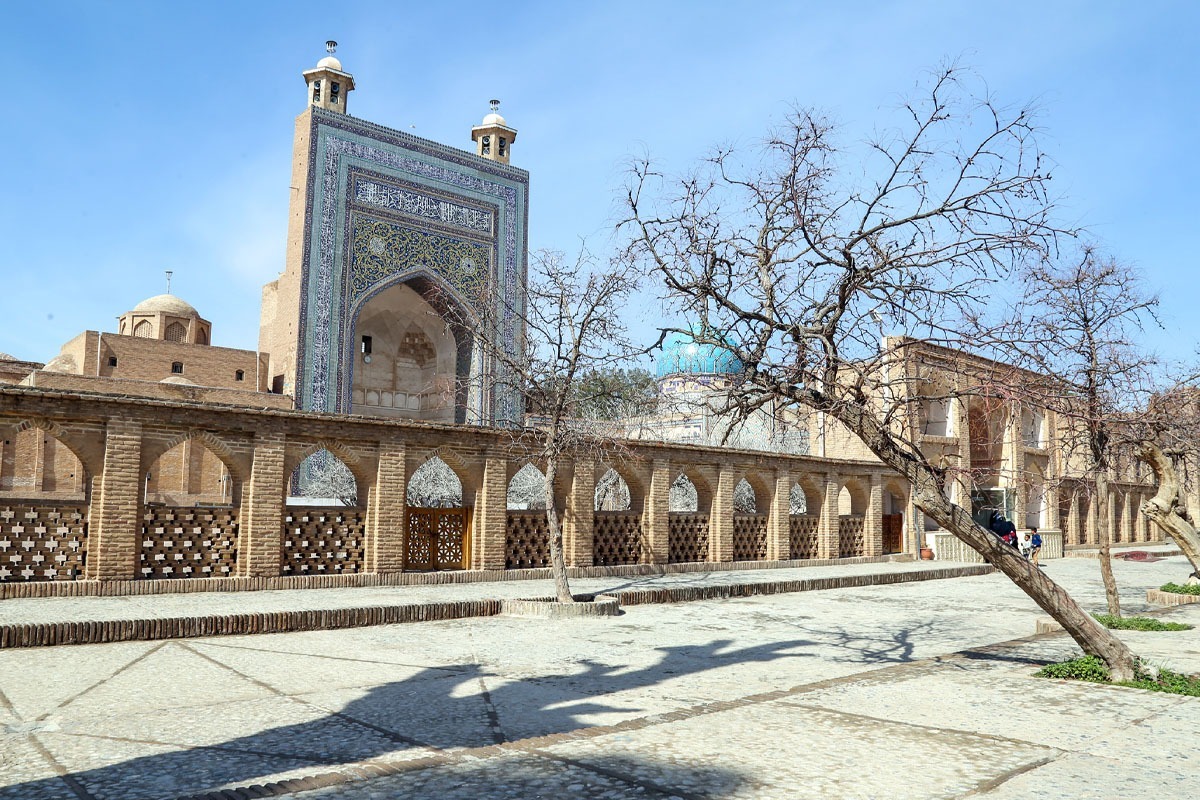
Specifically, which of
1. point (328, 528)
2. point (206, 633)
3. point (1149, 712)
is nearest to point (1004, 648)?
point (1149, 712)

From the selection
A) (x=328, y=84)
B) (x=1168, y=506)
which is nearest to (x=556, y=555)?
(x=1168, y=506)

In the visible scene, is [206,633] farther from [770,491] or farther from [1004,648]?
[770,491]

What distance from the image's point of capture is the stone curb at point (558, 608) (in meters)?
9.73

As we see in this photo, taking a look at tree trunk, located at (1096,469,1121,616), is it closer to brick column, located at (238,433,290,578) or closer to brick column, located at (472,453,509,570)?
brick column, located at (472,453,509,570)

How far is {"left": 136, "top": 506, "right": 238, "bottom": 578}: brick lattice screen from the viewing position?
10.6 m

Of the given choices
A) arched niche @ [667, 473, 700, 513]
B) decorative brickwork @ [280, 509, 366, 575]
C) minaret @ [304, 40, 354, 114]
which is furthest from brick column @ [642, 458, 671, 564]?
minaret @ [304, 40, 354, 114]

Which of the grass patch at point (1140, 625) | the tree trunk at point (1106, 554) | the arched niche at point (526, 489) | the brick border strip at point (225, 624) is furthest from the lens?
the arched niche at point (526, 489)

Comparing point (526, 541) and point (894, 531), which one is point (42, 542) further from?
point (894, 531)

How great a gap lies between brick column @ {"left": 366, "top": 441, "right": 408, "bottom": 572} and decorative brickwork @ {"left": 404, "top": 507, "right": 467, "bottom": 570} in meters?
0.39

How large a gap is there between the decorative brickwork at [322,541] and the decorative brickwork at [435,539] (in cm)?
84

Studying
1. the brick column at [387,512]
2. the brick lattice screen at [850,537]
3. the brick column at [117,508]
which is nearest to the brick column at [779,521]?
the brick lattice screen at [850,537]

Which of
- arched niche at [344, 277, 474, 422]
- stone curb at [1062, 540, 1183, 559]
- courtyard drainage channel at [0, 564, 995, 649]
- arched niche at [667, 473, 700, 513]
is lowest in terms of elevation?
stone curb at [1062, 540, 1183, 559]

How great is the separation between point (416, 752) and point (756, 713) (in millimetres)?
1825

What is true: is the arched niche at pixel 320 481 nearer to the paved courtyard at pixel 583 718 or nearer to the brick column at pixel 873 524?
the brick column at pixel 873 524
